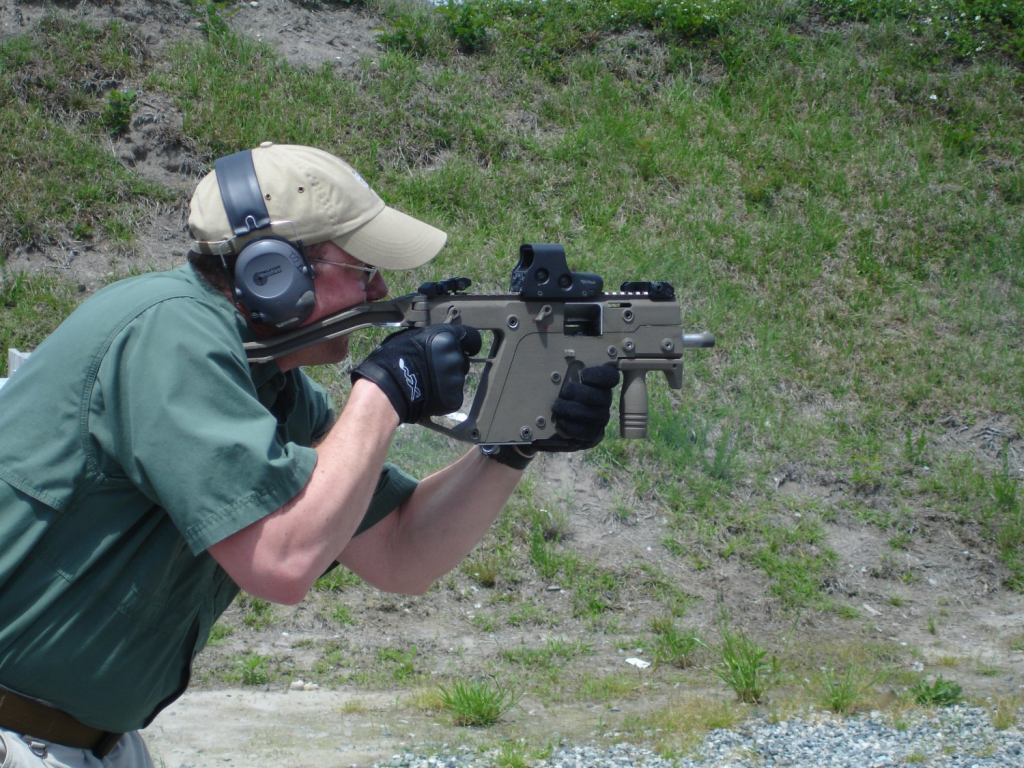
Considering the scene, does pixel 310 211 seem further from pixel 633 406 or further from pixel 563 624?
pixel 563 624

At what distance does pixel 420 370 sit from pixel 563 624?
3.67m

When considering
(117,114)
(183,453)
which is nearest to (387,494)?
(183,453)

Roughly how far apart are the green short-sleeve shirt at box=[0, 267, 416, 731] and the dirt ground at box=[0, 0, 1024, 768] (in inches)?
84.2

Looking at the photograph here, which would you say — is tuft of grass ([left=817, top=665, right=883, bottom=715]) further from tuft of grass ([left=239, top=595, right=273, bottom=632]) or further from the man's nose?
the man's nose

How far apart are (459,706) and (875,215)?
20.5 ft

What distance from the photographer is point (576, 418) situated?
8.79 ft

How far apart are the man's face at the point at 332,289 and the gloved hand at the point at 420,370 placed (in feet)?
0.49

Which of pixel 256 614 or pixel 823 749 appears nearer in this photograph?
pixel 823 749

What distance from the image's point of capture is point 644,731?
4.23m

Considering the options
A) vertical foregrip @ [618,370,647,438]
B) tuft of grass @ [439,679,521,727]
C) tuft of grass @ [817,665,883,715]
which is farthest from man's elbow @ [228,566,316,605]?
tuft of grass @ [817,665,883,715]

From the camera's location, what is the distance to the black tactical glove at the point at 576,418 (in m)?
2.68


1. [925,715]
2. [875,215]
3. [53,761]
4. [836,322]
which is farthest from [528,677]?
[875,215]

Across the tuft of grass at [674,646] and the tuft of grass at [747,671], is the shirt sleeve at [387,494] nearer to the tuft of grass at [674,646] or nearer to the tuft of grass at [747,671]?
the tuft of grass at [747,671]

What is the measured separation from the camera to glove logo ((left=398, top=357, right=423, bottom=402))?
7.11 feet
